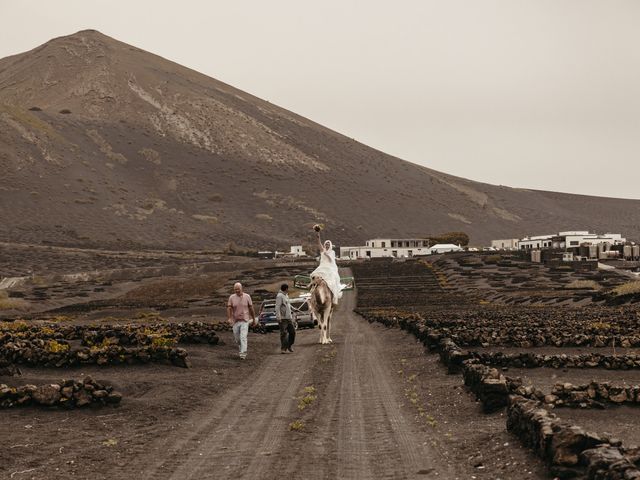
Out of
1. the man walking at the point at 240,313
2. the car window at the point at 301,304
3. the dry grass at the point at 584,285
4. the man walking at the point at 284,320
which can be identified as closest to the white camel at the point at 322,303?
the man walking at the point at 284,320

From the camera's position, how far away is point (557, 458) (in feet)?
34.1

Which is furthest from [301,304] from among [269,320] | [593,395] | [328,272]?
[593,395]

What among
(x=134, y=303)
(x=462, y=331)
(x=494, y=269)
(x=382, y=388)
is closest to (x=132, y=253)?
(x=494, y=269)

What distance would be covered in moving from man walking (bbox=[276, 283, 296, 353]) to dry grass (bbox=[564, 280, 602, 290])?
57.4m

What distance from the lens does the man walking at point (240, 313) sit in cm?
2595

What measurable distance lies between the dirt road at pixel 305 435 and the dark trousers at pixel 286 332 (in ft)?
18.3

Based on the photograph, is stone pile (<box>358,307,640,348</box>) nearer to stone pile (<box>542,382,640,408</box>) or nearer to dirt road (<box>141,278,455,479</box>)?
dirt road (<box>141,278,455,479</box>)

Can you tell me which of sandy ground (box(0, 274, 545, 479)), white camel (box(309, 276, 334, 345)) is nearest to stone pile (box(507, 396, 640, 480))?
sandy ground (box(0, 274, 545, 479))

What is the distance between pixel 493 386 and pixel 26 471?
25.5ft

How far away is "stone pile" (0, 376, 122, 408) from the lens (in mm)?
16344

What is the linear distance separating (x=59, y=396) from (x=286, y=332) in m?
12.8

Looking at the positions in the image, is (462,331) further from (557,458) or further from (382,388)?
(557,458)

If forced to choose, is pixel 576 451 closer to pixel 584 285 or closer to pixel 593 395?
pixel 593 395

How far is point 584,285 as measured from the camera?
85.2m
